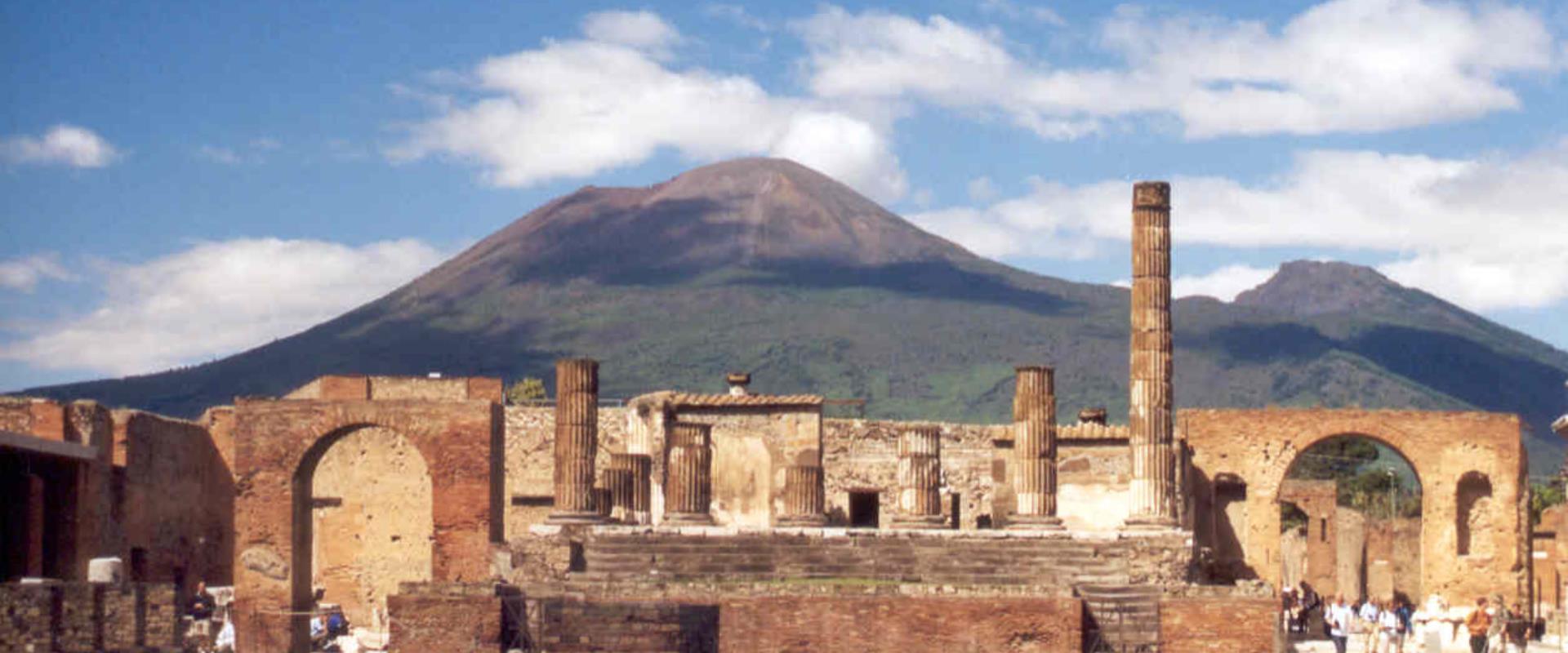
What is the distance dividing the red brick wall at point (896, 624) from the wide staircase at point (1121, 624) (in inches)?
28.5

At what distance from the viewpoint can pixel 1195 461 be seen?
52156 millimetres

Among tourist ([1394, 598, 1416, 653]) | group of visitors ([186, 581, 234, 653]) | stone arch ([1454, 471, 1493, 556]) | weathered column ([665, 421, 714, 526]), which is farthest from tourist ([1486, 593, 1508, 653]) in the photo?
group of visitors ([186, 581, 234, 653])

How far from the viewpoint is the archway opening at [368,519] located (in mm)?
49406

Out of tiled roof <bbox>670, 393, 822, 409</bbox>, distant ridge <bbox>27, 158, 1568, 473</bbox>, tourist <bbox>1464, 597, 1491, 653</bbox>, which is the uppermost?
distant ridge <bbox>27, 158, 1568, 473</bbox>

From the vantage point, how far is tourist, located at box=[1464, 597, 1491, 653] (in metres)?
36.1

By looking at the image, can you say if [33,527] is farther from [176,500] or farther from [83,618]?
[83,618]

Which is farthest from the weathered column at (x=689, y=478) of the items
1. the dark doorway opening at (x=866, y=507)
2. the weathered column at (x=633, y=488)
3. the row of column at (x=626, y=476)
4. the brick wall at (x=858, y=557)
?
the dark doorway opening at (x=866, y=507)

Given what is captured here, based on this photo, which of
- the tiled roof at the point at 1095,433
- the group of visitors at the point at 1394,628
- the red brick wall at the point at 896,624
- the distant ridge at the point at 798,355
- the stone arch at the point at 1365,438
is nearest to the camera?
the red brick wall at the point at 896,624

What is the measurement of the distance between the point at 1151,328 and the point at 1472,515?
14.1m

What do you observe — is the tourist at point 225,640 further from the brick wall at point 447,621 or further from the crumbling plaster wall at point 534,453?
the crumbling plaster wall at point 534,453

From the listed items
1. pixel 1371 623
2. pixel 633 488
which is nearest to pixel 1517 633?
pixel 1371 623

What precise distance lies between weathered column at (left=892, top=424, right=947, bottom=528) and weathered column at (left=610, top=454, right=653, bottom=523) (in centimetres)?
412

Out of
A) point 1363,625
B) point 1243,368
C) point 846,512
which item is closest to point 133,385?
point 1243,368

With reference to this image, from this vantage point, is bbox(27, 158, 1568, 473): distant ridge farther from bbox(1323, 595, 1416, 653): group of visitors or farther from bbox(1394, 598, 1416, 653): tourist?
bbox(1323, 595, 1416, 653): group of visitors
